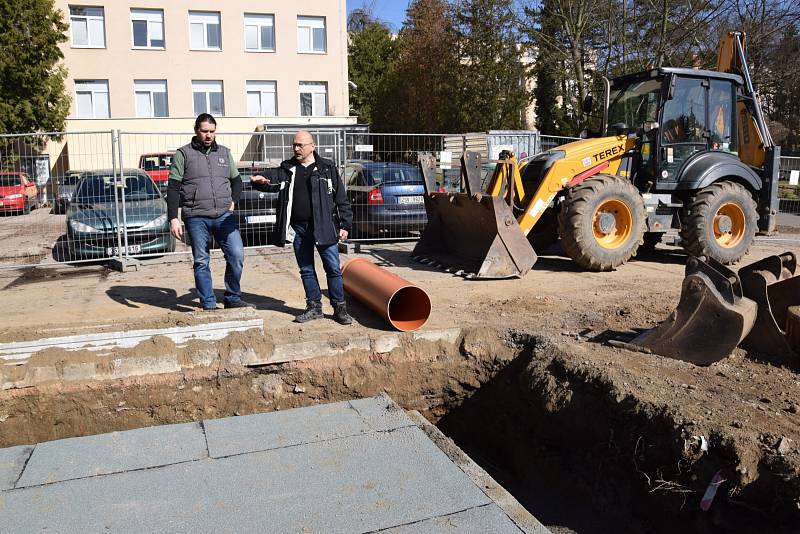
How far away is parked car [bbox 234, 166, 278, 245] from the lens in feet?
36.2

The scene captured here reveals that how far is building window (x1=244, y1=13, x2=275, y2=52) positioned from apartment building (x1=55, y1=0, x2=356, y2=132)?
0.04 m

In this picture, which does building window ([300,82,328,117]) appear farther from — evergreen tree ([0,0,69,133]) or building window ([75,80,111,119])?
evergreen tree ([0,0,69,133])

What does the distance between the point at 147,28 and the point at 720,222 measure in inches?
977

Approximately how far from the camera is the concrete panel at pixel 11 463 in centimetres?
402

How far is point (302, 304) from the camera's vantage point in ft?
23.8

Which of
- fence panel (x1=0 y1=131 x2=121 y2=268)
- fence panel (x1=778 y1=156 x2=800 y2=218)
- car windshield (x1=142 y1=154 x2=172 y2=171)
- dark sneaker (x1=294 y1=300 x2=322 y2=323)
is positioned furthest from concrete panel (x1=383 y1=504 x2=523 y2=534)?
fence panel (x1=778 y1=156 x2=800 y2=218)

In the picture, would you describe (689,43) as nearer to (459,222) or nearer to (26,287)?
(459,222)

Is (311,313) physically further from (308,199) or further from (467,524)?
(467,524)

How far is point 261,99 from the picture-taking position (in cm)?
2903

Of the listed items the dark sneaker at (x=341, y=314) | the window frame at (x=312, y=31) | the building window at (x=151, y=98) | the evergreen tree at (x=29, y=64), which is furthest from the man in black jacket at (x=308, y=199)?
the window frame at (x=312, y=31)

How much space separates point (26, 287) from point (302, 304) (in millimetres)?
4035

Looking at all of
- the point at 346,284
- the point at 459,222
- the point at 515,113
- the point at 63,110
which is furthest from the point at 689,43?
the point at 63,110

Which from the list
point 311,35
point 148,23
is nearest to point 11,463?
point 148,23

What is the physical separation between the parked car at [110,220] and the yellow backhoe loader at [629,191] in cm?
405
